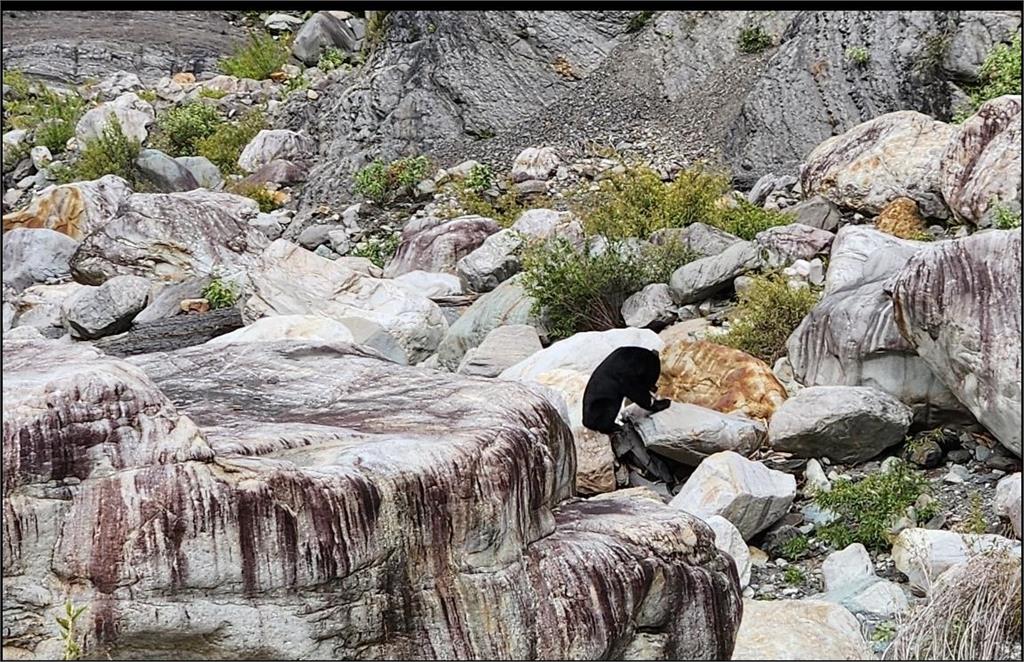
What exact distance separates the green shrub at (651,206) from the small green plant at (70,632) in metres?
8.74

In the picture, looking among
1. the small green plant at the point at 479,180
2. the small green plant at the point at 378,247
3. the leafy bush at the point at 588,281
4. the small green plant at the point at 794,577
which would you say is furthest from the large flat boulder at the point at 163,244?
the small green plant at the point at 794,577

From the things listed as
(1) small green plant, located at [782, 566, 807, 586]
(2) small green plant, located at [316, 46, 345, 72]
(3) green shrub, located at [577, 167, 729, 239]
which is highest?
(2) small green plant, located at [316, 46, 345, 72]

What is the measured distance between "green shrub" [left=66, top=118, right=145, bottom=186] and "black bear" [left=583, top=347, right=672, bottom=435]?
46.3ft

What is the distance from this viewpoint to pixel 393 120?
19281mm

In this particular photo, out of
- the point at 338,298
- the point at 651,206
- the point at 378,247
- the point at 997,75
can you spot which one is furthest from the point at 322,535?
the point at 378,247

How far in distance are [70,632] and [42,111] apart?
22.3m

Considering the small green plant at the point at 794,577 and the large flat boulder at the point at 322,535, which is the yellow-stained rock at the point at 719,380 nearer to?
the small green plant at the point at 794,577

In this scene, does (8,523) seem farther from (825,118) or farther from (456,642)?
(825,118)

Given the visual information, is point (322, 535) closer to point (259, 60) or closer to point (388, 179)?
point (388, 179)

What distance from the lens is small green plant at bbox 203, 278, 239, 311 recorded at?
12867 mm

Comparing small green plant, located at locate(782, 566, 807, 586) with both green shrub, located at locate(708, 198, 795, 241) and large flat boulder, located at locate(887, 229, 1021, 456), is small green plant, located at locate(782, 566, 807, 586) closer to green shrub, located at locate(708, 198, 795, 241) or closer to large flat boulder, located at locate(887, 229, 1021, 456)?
large flat boulder, located at locate(887, 229, 1021, 456)

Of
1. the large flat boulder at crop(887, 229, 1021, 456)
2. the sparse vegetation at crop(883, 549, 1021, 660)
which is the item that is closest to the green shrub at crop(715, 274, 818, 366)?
the large flat boulder at crop(887, 229, 1021, 456)

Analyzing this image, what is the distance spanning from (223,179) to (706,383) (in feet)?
45.4

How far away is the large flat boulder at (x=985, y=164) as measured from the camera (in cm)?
995
